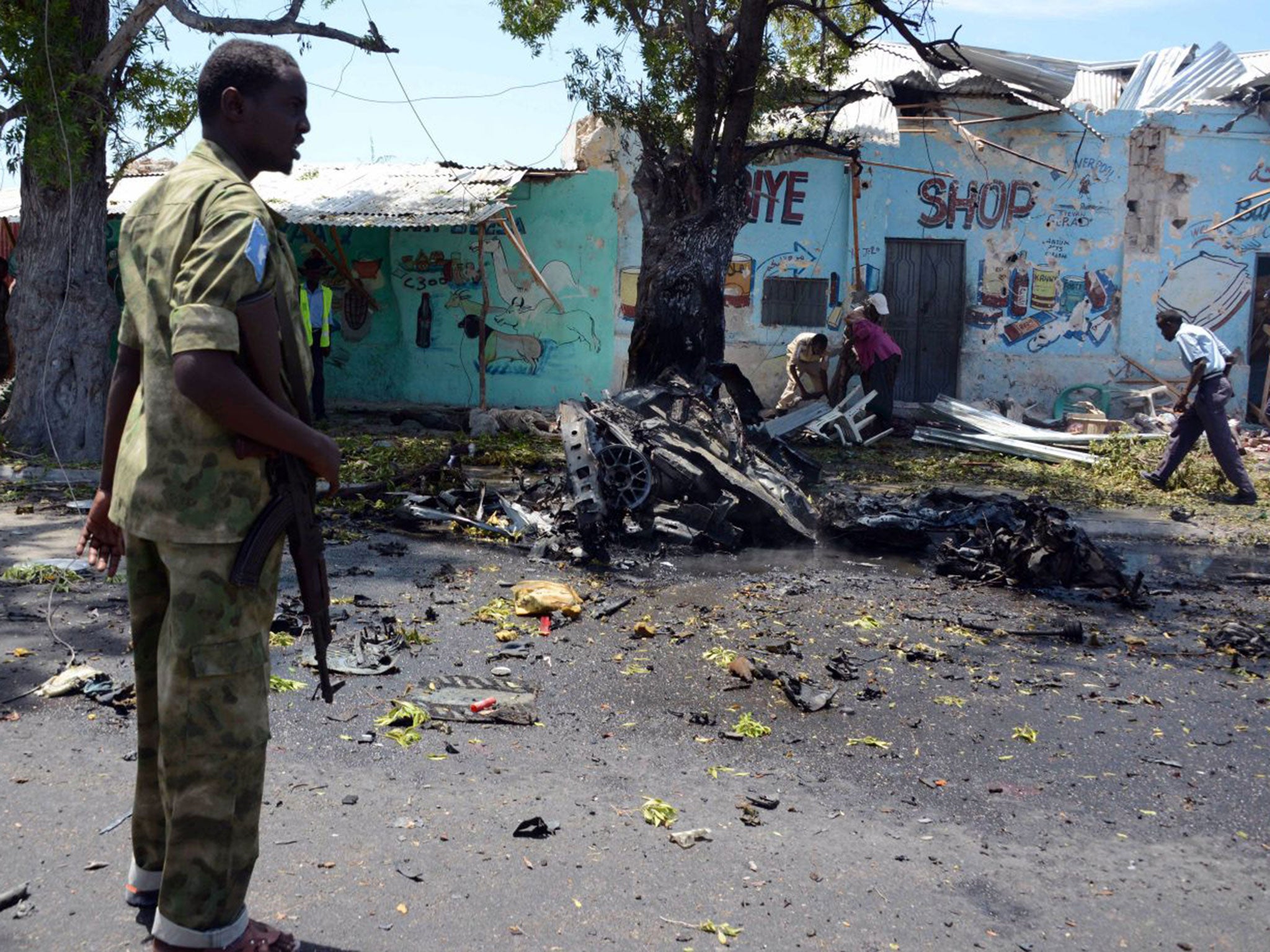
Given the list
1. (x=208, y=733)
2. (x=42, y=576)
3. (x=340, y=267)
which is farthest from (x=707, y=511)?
(x=340, y=267)

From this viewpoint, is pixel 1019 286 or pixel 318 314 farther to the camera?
pixel 1019 286

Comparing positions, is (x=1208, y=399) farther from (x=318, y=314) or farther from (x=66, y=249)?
(x=66, y=249)

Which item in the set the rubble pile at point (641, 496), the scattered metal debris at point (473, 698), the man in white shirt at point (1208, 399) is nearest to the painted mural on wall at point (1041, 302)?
the man in white shirt at point (1208, 399)

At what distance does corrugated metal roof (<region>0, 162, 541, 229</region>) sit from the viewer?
14.0m

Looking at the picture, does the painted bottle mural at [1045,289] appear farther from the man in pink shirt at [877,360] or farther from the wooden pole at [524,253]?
the wooden pole at [524,253]

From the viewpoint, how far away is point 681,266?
37.9 ft

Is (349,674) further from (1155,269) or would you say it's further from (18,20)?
(1155,269)

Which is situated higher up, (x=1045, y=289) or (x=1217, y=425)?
(x=1045, y=289)

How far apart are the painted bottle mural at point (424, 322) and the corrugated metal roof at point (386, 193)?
188 cm

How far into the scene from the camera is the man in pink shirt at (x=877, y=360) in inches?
555

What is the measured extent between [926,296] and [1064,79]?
3.90m

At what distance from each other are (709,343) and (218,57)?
955cm

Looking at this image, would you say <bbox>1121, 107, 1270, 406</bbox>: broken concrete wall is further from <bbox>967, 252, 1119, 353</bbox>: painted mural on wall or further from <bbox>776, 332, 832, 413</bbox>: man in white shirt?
<bbox>776, 332, 832, 413</bbox>: man in white shirt

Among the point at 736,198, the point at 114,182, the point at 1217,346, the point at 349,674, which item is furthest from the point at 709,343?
the point at 349,674
